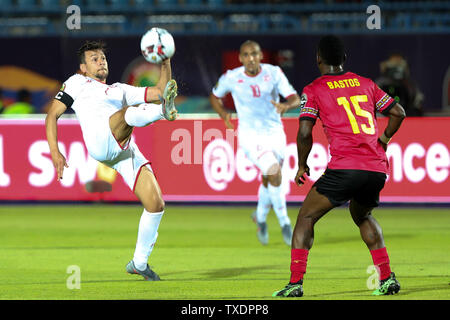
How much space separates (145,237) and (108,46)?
9950mm

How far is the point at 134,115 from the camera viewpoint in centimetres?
770

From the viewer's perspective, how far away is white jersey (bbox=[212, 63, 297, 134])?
1088 centimetres

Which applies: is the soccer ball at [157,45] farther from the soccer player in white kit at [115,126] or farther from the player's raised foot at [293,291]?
the player's raised foot at [293,291]

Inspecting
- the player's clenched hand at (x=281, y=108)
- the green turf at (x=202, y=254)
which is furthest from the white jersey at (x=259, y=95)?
the green turf at (x=202, y=254)

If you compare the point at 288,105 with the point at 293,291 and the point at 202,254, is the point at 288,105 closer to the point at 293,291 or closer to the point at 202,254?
the point at 202,254

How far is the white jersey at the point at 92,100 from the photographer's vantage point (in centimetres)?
794

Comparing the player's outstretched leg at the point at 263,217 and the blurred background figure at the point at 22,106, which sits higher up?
the blurred background figure at the point at 22,106

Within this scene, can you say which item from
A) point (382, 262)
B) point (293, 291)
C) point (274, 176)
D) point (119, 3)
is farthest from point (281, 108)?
point (119, 3)

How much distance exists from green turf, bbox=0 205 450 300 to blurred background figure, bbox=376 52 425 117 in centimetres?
198

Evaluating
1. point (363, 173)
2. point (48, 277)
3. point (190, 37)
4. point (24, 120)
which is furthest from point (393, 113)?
point (190, 37)

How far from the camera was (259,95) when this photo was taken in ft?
35.7

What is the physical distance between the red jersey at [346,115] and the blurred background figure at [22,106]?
1020 centimetres

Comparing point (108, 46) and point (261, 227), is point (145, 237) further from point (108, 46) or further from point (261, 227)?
point (108, 46)

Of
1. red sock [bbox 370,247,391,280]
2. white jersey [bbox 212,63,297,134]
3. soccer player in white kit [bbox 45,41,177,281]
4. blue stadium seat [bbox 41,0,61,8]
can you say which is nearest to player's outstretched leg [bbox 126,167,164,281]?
soccer player in white kit [bbox 45,41,177,281]
